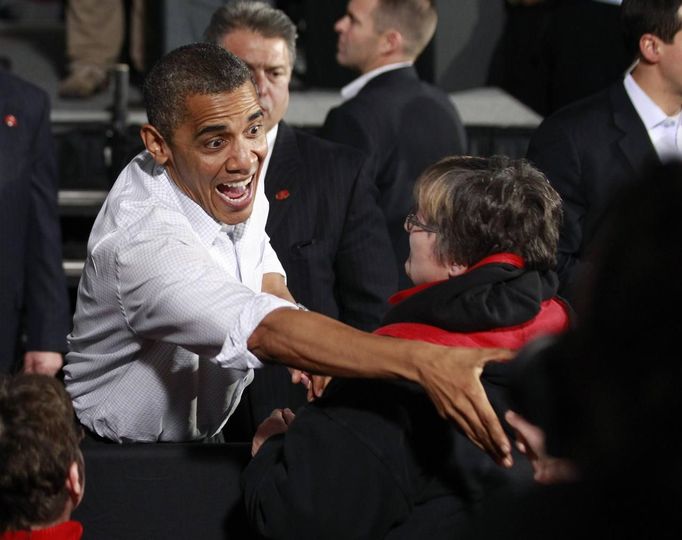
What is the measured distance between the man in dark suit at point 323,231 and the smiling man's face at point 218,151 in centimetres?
73

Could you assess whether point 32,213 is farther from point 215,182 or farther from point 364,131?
point 215,182

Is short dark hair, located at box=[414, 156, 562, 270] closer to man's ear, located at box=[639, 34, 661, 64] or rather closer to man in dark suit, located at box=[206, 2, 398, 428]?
man in dark suit, located at box=[206, 2, 398, 428]

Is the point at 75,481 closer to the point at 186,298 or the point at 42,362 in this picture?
the point at 186,298

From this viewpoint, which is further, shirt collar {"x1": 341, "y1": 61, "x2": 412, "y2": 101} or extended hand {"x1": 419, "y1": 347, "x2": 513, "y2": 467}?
shirt collar {"x1": 341, "y1": 61, "x2": 412, "y2": 101}

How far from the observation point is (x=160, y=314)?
2031 mm

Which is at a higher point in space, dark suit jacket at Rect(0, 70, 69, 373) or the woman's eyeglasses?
the woman's eyeglasses

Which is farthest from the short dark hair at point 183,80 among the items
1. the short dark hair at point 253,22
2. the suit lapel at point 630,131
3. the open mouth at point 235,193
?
the suit lapel at point 630,131

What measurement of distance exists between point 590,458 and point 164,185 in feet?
4.74

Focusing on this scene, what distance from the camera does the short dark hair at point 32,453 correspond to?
1.81 meters

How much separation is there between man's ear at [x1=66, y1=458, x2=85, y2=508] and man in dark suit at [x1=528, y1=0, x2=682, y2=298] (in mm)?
1651

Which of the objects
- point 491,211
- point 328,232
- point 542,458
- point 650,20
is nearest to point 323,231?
point 328,232

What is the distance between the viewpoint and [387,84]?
4.03 meters

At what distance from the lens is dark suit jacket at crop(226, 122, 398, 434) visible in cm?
312


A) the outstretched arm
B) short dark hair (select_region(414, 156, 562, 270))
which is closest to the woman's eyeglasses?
short dark hair (select_region(414, 156, 562, 270))
